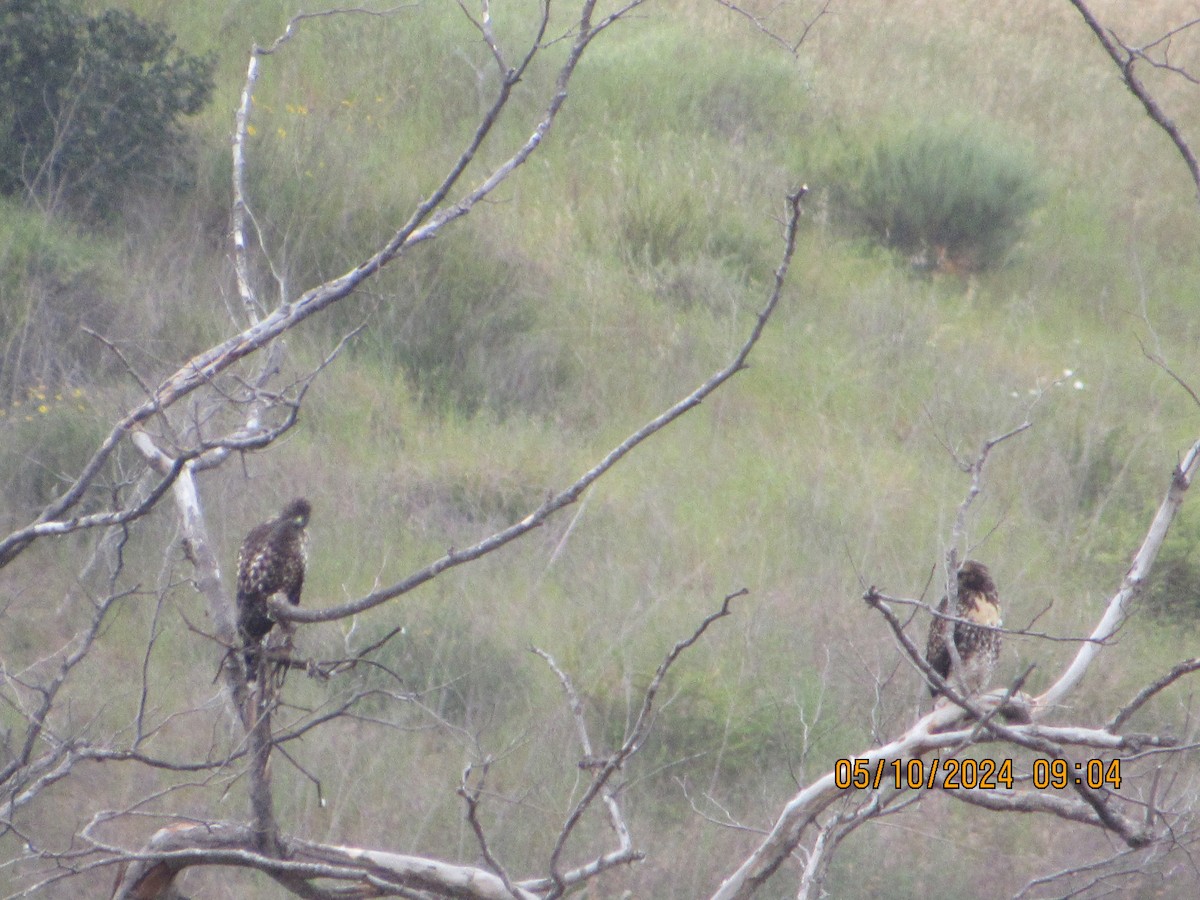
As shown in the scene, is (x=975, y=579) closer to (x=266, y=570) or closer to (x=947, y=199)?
(x=266, y=570)

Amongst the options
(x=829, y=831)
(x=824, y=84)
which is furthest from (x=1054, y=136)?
(x=829, y=831)

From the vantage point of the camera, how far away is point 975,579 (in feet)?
12.9

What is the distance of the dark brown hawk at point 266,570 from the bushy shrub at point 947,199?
27.8 feet

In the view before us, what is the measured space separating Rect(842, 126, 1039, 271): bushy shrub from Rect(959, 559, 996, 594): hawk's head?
7386 mm

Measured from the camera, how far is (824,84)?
13086 mm

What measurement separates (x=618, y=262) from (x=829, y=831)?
24.8ft

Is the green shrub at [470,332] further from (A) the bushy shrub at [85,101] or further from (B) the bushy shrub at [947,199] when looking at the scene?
(B) the bushy shrub at [947,199]

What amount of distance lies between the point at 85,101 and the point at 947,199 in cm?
693

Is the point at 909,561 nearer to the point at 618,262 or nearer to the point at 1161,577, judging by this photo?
the point at 1161,577

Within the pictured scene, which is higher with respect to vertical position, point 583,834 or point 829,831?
point 829,831

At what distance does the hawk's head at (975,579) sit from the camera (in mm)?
3891

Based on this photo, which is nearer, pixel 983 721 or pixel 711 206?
pixel 983 721

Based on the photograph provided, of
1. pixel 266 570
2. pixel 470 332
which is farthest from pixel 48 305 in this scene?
pixel 266 570
